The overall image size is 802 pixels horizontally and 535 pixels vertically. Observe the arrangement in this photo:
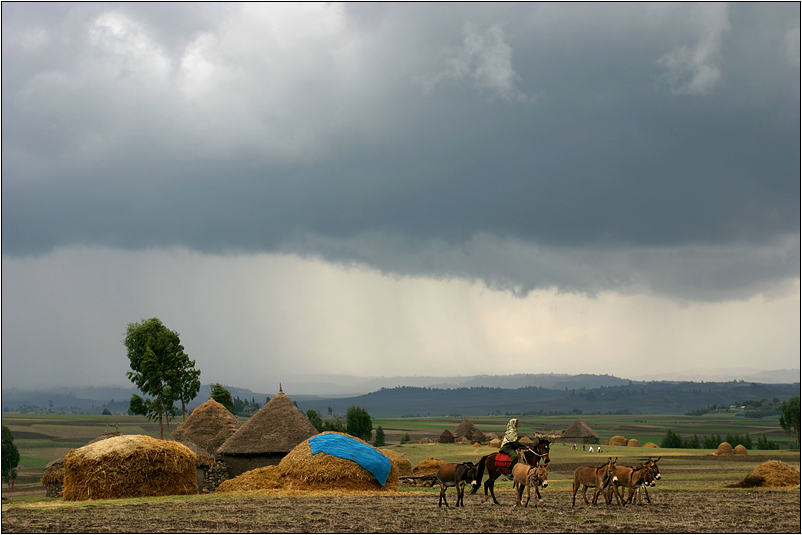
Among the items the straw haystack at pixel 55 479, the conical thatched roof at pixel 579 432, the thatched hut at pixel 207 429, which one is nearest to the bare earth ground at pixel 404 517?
the straw haystack at pixel 55 479

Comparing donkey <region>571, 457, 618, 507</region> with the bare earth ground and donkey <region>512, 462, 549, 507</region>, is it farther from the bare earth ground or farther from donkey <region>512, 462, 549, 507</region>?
donkey <region>512, 462, 549, 507</region>

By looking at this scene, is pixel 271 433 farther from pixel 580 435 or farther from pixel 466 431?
pixel 580 435

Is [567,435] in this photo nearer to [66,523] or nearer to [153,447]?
[153,447]

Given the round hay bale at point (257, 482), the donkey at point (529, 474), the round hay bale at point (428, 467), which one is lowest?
the round hay bale at point (428, 467)

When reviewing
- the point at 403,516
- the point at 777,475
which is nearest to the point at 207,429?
the point at 403,516

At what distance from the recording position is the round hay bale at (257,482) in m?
33.3

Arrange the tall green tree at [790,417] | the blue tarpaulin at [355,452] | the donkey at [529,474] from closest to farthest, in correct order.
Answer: the donkey at [529,474] → the blue tarpaulin at [355,452] → the tall green tree at [790,417]

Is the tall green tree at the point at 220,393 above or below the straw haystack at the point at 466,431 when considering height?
above

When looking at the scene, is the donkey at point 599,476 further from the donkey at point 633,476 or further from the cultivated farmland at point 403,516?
the cultivated farmland at point 403,516

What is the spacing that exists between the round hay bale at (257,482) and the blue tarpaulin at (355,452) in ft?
7.64

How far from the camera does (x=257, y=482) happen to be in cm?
3391

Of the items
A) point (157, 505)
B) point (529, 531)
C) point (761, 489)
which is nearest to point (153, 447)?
point (157, 505)

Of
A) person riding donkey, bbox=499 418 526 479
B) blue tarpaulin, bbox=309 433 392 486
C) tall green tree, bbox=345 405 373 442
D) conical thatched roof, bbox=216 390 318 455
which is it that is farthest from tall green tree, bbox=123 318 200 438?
tall green tree, bbox=345 405 373 442

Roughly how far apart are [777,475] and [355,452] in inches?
879
